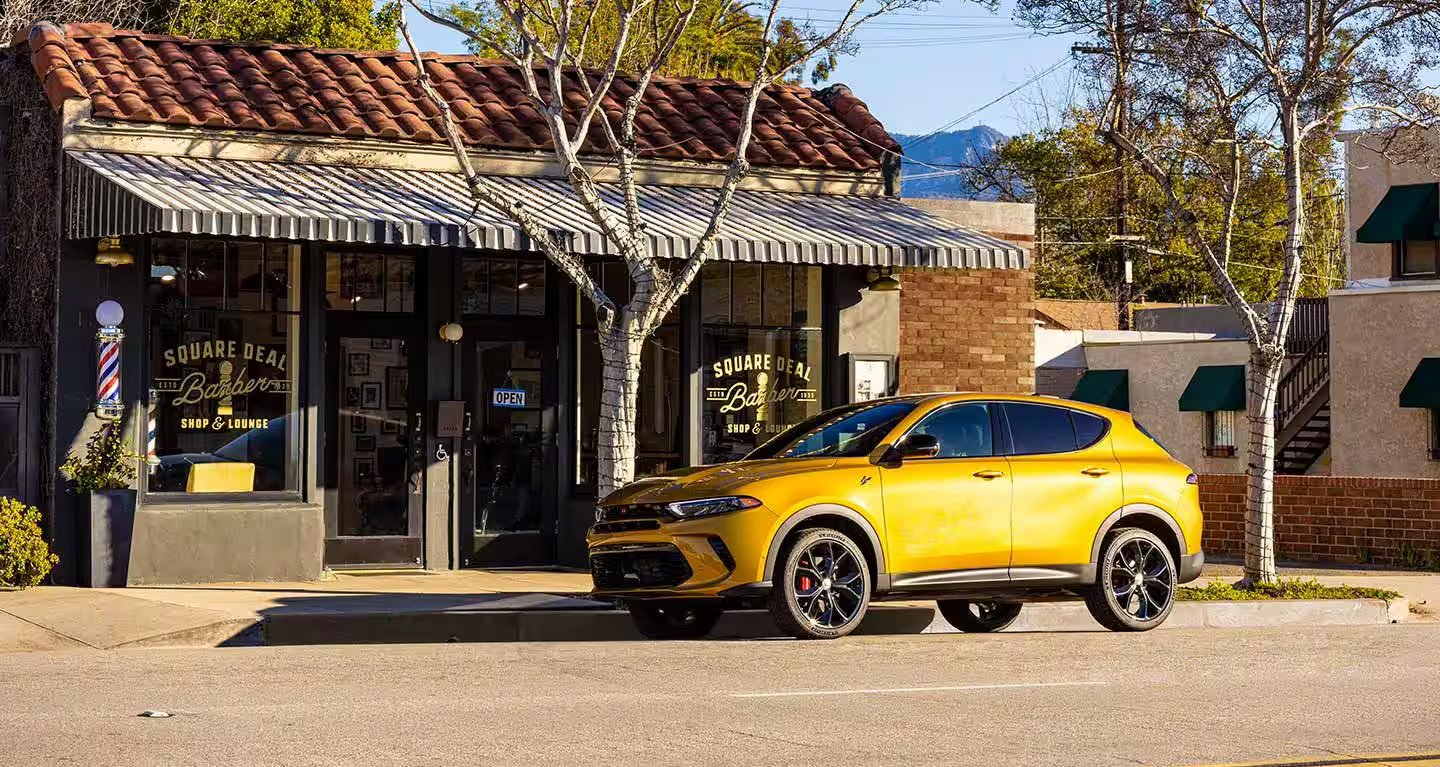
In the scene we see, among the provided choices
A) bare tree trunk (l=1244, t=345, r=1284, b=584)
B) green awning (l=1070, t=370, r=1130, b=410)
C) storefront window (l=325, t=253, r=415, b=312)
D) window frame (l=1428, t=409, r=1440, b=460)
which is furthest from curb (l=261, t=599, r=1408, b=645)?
green awning (l=1070, t=370, r=1130, b=410)

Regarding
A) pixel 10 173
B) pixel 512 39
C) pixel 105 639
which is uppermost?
pixel 512 39

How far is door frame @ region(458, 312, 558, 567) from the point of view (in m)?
17.2

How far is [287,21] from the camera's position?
112 ft

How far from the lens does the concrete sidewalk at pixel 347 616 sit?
12273 mm

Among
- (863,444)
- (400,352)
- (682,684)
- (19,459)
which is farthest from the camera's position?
(400,352)

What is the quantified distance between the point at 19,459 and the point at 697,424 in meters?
6.17

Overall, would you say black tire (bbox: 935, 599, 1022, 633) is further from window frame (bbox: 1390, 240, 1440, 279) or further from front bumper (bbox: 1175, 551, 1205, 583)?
window frame (bbox: 1390, 240, 1440, 279)

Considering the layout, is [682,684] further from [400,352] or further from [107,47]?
[107,47]

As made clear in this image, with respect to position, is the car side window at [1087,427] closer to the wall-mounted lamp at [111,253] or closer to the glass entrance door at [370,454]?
the glass entrance door at [370,454]

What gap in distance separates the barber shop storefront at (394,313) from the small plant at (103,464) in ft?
0.50

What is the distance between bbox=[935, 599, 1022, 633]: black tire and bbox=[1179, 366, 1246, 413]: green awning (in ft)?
75.5

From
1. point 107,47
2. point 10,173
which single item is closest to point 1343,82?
point 107,47

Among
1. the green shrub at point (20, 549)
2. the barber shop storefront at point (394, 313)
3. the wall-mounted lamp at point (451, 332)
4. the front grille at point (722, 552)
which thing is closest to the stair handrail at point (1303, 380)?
the barber shop storefront at point (394, 313)

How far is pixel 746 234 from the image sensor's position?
16.3 meters
